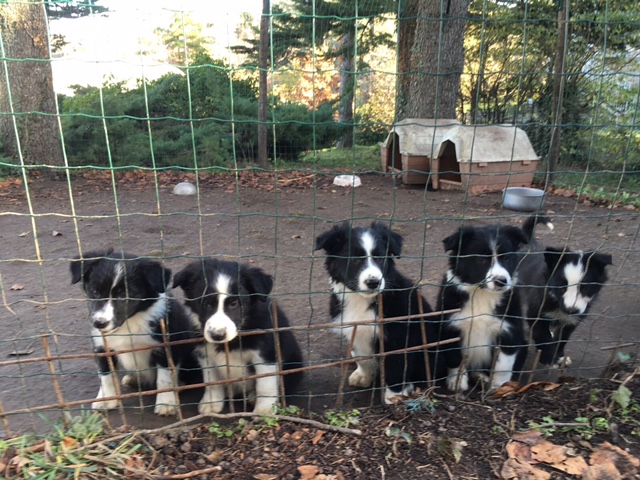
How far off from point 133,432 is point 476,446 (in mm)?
1845

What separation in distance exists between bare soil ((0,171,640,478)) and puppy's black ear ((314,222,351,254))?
0.37 feet

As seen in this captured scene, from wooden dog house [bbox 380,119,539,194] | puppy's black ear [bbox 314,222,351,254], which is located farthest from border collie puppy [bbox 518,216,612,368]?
wooden dog house [bbox 380,119,539,194]

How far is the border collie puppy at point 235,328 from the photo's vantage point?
2.91 m

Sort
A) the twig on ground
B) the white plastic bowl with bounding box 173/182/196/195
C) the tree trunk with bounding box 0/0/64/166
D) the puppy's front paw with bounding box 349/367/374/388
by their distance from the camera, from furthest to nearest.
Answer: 1. the white plastic bowl with bounding box 173/182/196/195
2. the tree trunk with bounding box 0/0/64/166
3. the puppy's front paw with bounding box 349/367/374/388
4. the twig on ground

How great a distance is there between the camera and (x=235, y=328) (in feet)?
9.43

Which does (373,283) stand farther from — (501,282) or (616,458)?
(616,458)

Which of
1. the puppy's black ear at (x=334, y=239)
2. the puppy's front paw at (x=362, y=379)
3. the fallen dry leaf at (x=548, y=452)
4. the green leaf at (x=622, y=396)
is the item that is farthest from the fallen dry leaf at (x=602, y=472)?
the puppy's black ear at (x=334, y=239)

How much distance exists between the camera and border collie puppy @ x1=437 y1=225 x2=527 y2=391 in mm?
3303

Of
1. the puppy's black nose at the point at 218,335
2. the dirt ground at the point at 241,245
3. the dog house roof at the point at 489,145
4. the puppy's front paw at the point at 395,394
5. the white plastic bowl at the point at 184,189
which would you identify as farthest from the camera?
the white plastic bowl at the point at 184,189

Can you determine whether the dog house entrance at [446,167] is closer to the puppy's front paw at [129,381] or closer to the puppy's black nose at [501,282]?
the puppy's black nose at [501,282]

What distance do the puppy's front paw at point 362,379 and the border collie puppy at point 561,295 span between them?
1.16m

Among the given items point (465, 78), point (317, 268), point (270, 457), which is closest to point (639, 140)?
point (465, 78)

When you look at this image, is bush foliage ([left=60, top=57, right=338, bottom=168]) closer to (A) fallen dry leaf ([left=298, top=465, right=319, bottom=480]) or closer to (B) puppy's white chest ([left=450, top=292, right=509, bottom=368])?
(B) puppy's white chest ([left=450, top=292, right=509, bottom=368])

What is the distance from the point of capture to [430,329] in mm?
3436
